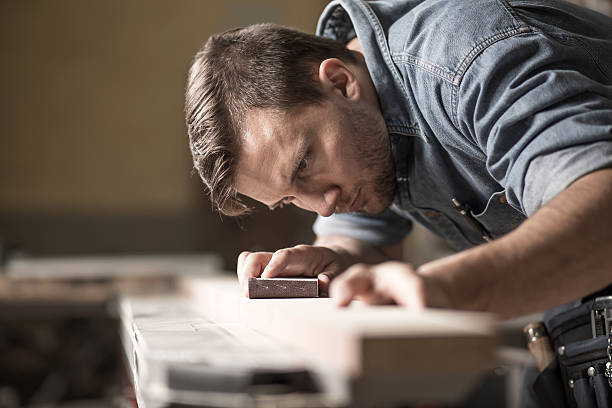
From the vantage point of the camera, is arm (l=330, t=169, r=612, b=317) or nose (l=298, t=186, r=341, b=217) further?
nose (l=298, t=186, r=341, b=217)

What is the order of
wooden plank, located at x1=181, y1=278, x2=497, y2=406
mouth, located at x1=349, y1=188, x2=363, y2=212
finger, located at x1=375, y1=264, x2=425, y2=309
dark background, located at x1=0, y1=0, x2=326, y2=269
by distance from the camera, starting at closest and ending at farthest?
1. wooden plank, located at x1=181, y1=278, x2=497, y2=406
2. finger, located at x1=375, y1=264, x2=425, y2=309
3. mouth, located at x1=349, y1=188, x2=363, y2=212
4. dark background, located at x1=0, y1=0, x2=326, y2=269

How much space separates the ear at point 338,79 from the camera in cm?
145

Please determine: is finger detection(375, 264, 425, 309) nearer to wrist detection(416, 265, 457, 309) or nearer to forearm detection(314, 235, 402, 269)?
wrist detection(416, 265, 457, 309)

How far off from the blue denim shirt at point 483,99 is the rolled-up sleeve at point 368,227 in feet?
0.21

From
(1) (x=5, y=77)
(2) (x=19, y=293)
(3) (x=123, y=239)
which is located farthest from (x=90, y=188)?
(2) (x=19, y=293)

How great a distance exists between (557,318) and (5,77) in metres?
5.42

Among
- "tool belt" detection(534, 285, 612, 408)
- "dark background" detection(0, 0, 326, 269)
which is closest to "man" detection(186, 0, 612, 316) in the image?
"tool belt" detection(534, 285, 612, 408)

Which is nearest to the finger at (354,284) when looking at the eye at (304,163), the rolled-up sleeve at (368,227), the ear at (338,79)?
the eye at (304,163)

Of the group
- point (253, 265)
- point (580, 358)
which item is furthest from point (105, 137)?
point (580, 358)

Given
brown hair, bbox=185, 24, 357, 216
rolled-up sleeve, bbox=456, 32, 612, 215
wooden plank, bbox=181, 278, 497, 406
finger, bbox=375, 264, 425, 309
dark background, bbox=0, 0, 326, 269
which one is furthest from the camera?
dark background, bbox=0, 0, 326, 269

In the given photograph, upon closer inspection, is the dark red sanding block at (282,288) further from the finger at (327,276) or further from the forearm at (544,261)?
the forearm at (544,261)

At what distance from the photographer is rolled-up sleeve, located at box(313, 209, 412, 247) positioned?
1.79 metres

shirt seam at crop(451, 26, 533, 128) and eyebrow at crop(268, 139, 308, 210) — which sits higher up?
shirt seam at crop(451, 26, 533, 128)

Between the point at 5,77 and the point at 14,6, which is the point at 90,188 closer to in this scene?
the point at 5,77
